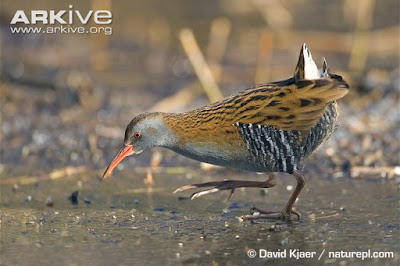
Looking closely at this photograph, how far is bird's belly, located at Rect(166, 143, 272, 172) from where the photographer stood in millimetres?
5500

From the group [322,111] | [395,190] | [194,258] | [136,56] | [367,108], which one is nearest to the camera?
[194,258]

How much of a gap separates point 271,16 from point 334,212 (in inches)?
273

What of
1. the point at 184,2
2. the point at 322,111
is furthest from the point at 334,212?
the point at 184,2

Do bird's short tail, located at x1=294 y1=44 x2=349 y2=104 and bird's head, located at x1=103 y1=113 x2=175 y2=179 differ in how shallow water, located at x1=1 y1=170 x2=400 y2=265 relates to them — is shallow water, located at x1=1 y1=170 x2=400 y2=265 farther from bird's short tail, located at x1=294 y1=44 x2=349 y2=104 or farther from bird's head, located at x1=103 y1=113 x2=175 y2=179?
bird's short tail, located at x1=294 y1=44 x2=349 y2=104

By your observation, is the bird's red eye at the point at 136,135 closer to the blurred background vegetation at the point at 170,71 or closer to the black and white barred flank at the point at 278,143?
the black and white barred flank at the point at 278,143

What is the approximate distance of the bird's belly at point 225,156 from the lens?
550cm

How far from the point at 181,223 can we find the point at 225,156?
0.56 meters

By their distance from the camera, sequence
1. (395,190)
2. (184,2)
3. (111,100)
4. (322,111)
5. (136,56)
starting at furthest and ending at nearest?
1. (184,2)
2. (136,56)
3. (111,100)
4. (395,190)
5. (322,111)

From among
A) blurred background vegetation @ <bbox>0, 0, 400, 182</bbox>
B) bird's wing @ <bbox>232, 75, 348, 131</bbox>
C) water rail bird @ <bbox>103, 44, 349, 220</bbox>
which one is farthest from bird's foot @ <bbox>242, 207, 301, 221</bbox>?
blurred background vegetation @ <bbox>0, 0, 400, 182</bbox>

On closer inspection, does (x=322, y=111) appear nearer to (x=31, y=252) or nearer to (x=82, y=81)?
(x=31, y=252)

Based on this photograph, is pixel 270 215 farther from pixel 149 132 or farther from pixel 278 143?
pixel 149 132

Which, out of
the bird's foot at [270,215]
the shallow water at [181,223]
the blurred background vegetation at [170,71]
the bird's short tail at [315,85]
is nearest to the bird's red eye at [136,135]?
the shallow water at [181,223]

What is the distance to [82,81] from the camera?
9.22m

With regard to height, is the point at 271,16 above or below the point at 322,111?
above
